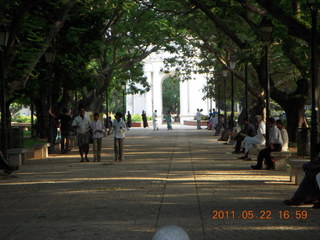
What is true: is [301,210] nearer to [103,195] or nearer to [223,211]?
[223,211]

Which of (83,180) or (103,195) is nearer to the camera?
(103,195)

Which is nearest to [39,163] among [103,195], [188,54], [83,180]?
[83,180]

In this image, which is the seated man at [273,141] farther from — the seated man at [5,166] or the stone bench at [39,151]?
the stone bench at [39,151]

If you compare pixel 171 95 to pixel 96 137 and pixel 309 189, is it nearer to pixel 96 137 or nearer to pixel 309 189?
pixel 96 137

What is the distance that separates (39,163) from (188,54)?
22407 millimetres

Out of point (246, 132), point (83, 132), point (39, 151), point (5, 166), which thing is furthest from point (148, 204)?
point (39, 151)

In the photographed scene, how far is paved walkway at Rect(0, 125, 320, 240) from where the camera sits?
26.8 ft

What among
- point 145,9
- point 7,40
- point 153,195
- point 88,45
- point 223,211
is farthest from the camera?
point 145,9

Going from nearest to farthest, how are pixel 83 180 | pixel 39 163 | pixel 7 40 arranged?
1. pixel 83 180
2. pixel 7 40
3. pixel 39 163

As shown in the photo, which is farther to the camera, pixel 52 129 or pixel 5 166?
pixel 52 129

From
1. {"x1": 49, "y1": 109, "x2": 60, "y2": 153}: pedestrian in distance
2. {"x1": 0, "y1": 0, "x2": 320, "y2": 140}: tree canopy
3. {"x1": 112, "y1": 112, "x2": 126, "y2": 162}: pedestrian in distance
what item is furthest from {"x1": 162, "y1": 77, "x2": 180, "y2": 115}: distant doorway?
{"x1": 112, "y1": 112, "x2": 126, "y2": 162}: pedestrian in distance

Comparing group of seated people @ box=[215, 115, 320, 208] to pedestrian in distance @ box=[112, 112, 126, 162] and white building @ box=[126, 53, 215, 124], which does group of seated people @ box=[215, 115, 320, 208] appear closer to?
pedestrian in distance @ box=[112, 112, 126, 162]

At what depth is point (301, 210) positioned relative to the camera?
9.70 metres

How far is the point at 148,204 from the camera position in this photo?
10.5 m
